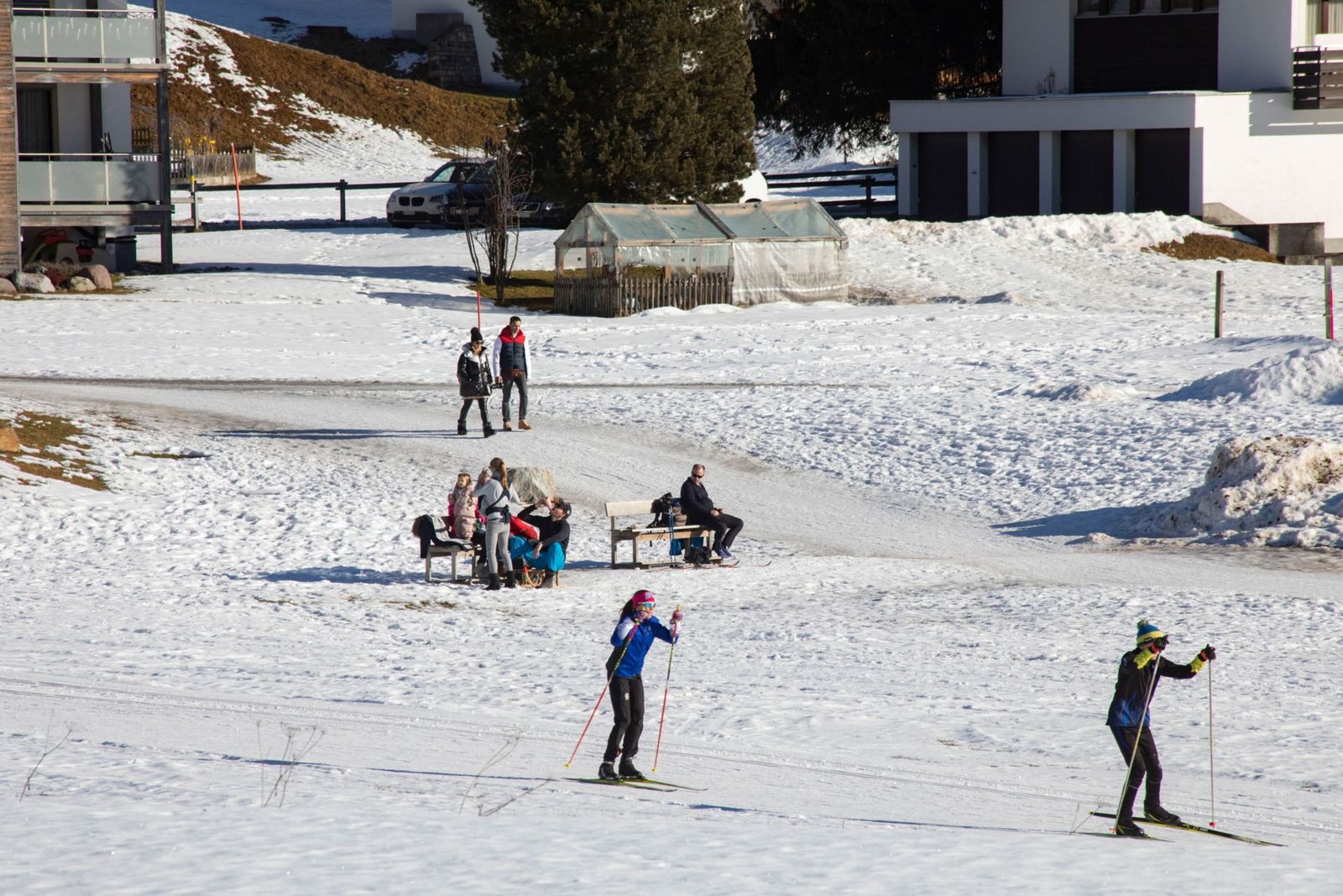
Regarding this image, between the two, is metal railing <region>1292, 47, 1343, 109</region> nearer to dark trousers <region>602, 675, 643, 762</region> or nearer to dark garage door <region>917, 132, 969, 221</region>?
dark garage door <region>917, 132, 969, 221</region>

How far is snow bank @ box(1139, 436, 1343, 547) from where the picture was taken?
57.5ft

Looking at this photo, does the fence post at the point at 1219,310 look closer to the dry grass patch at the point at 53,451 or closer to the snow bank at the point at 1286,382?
the snow bank at the point at 1286,382

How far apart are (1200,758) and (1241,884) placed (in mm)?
2596

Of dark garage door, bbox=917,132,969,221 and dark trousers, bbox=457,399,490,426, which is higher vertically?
dark garage door, bbox=917,132,969,221

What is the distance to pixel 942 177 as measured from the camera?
48.3 metres

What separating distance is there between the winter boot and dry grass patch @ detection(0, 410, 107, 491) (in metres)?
13.8

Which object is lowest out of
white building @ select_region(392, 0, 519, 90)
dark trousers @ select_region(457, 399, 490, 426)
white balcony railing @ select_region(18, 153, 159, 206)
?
dark trousers @ select_region(457, 399, 490, 426)

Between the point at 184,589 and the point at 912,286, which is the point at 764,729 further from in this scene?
the point at 912,286

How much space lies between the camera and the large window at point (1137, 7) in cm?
4597

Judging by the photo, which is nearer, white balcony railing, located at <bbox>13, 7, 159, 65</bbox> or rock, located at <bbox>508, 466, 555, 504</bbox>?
rock, located at <bbox>508, 466, 555, 504</bbox>

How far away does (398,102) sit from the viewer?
75938mm

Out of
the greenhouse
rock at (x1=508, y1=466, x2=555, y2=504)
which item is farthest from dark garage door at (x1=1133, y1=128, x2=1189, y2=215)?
rock at (x1=508, y1=466, x2=555, y2=504)

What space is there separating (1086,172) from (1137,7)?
17.6 ft

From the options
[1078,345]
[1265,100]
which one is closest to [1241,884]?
[1078,345]
